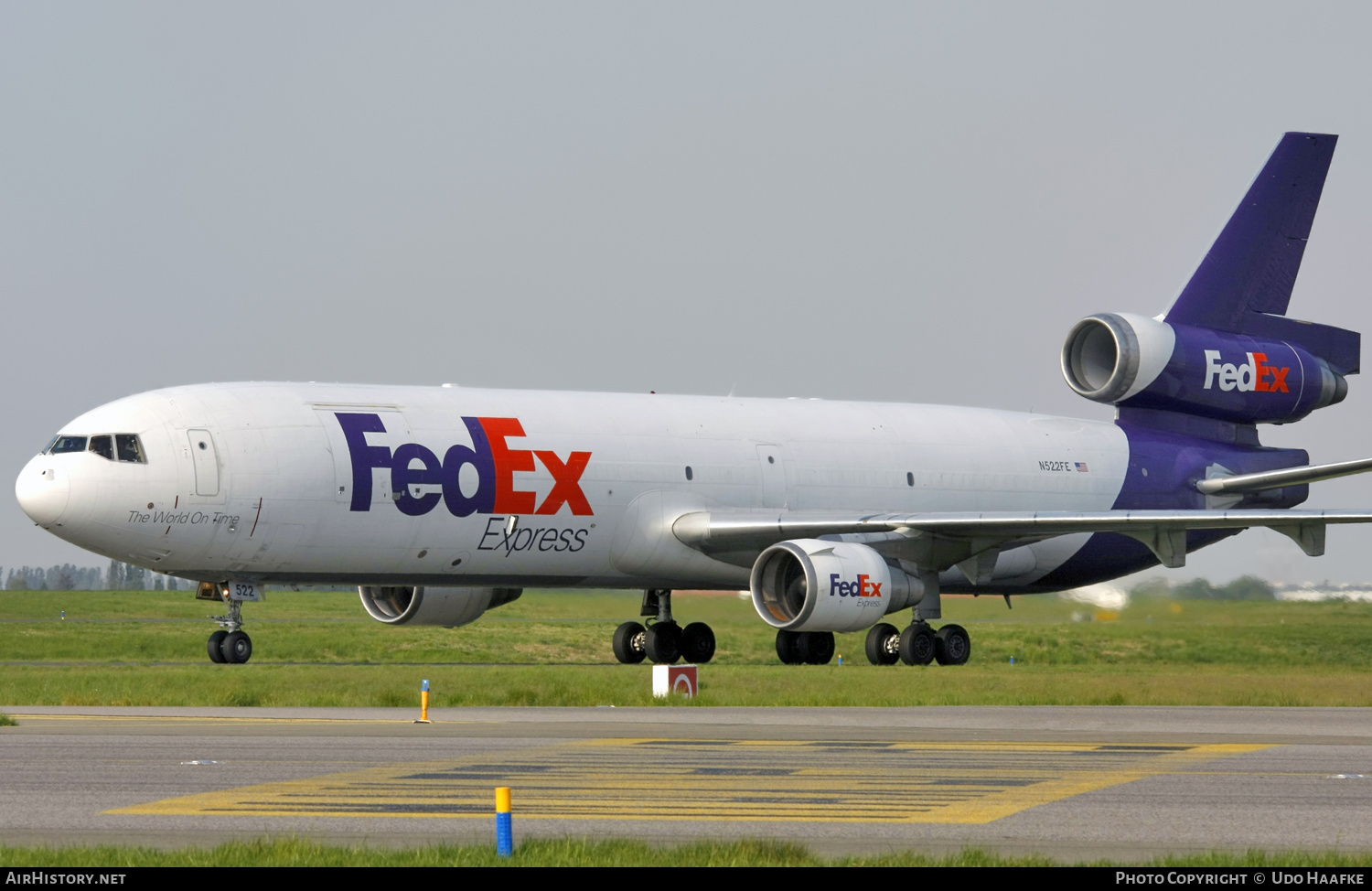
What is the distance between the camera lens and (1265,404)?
4072 centimetres

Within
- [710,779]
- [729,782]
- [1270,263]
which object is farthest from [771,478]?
[729,782]

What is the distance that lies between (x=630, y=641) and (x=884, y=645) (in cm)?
540

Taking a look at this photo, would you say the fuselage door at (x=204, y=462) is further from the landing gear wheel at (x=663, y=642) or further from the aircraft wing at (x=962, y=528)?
the landing gear wheel at (x=663, y=642)

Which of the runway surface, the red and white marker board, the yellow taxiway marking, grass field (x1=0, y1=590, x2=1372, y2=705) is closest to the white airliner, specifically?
grass field (x1=0, y1=590, x2=1372, y2=705)

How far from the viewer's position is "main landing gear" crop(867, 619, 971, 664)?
34.0m

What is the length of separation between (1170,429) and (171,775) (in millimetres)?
29121

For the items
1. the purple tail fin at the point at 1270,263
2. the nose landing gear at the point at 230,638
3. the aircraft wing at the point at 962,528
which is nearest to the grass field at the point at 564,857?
the nose landing gear at the point at 230,638

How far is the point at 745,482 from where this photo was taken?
112ft

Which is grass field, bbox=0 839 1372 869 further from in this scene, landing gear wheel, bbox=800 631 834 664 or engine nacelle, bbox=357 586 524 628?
landing gear wheel, bbox=800 631 834 664

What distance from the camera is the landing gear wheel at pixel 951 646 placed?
34.6m

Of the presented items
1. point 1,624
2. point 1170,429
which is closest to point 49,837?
point 1170,429

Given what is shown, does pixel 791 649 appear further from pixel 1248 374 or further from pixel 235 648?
pixel 235 648

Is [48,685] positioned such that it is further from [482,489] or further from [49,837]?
[49,837]

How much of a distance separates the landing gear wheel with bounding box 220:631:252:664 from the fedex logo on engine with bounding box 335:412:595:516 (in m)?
2.65
